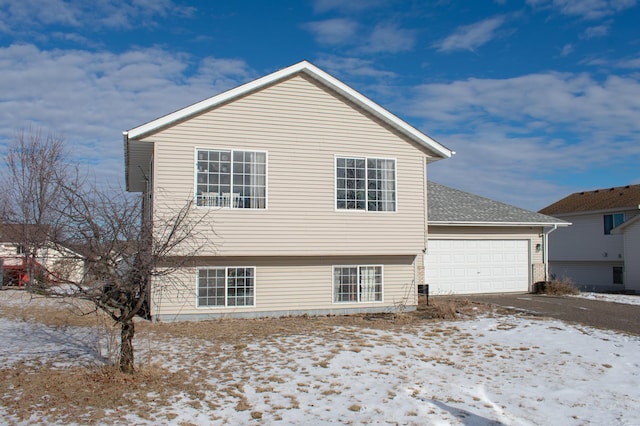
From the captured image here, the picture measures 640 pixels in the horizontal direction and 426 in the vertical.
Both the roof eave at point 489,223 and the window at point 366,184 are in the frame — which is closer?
the window at point 366,184

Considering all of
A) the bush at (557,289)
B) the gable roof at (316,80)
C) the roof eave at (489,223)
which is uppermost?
the gable roof at (316,80)

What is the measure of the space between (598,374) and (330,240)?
7301mm

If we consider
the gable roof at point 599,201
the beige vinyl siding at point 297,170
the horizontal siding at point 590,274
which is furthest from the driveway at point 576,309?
the gable roof at point 599,201

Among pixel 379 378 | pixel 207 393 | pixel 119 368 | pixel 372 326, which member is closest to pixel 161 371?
pixel 119 368

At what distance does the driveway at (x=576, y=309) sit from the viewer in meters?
14.4

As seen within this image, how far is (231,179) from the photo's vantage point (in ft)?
46.0

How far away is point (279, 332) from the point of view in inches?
482

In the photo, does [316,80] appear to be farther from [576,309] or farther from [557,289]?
[557,289]

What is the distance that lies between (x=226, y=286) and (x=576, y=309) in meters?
10.9

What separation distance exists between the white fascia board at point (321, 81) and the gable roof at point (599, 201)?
17832 mm

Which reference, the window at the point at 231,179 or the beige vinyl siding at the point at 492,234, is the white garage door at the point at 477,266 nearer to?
the beige vinyl siding at the point at 492,234

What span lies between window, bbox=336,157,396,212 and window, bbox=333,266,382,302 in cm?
183

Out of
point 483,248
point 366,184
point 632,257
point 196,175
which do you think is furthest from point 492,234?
point 196,175

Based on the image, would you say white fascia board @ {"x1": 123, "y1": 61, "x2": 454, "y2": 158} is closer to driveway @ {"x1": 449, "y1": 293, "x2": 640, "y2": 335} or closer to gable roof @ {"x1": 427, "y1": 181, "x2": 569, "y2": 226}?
gable roof @ {"x1": 427, "y1": 181, "x2": 569, "y2": 226}
